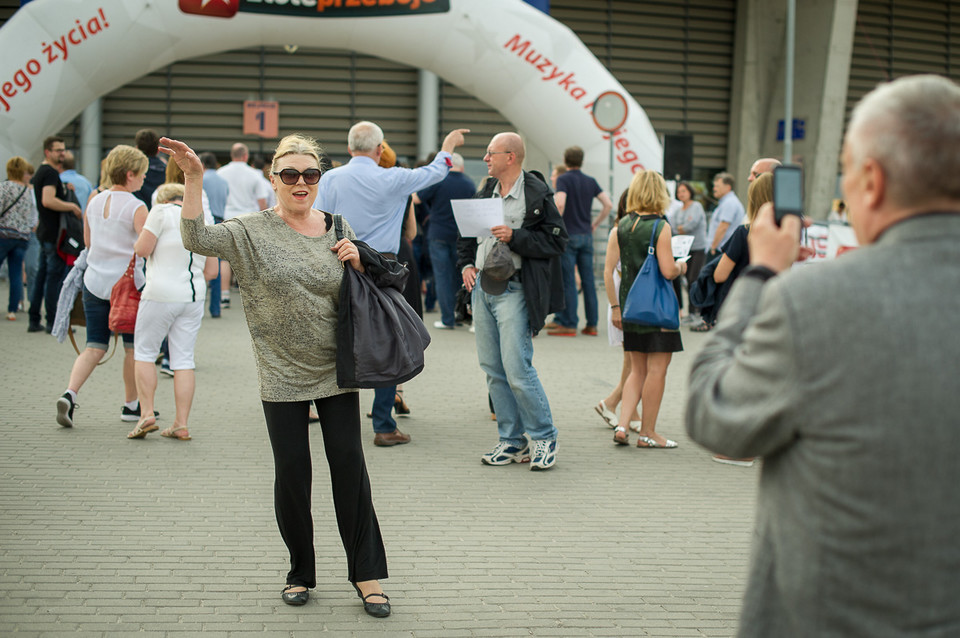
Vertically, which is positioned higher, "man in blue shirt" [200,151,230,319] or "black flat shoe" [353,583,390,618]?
"man in blue shirt" [200,151,230,319]

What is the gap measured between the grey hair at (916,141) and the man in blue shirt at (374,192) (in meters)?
4.70

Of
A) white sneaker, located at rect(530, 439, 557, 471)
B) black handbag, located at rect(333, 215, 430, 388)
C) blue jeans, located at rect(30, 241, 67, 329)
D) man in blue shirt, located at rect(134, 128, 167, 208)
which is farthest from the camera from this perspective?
blue jeans, located at rect(30, 241, 67, 329)

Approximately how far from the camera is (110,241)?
22.5ft

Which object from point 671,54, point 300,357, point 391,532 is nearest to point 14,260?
point 391,532

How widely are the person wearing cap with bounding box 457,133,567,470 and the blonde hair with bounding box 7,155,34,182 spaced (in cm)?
701

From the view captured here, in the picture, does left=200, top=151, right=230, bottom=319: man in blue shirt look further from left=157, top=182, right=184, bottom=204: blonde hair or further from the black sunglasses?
the black sunglasses

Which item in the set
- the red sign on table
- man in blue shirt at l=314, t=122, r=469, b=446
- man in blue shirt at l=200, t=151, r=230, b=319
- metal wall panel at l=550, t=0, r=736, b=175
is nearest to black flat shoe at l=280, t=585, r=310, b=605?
man in blue shirt at l=314, t=122, r=469, b=446

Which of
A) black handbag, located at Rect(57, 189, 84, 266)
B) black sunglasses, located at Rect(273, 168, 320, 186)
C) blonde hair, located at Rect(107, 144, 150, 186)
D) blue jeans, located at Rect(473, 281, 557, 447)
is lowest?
blue jeans, located at Rect(473, 281, 557, 447)

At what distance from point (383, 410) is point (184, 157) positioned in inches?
132

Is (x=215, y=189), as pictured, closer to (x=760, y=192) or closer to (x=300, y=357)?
(x=760, y=192)

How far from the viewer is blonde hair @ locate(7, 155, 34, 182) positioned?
11.0m

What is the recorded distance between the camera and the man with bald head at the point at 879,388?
167cm

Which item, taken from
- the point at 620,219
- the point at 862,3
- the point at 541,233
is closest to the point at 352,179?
the point at 541,233

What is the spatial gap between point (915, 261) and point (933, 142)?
20cm
